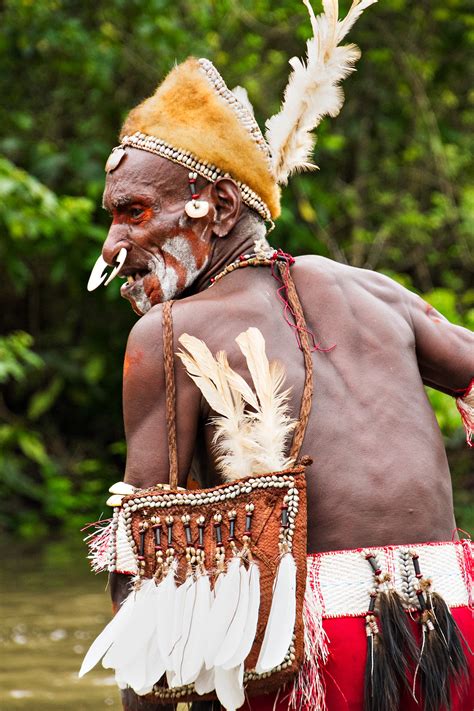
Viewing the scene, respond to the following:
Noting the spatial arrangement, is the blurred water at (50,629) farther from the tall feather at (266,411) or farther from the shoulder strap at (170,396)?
the tall feather at (266,411)

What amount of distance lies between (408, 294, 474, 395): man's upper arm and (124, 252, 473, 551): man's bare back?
0.06m

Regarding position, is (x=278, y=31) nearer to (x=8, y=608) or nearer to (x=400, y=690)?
(x=8, y=608)

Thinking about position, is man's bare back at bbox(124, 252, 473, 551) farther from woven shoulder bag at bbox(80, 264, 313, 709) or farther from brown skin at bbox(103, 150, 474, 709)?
woven shoulder bag at bbox(80, 264, 313, 709)

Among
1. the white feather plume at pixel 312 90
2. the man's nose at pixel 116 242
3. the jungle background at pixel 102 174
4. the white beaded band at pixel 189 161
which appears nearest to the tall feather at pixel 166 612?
the man's nose at pixel 116 242

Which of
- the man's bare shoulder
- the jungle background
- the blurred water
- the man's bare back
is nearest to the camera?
the man's bare back

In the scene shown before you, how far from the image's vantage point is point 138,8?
10.6 meters

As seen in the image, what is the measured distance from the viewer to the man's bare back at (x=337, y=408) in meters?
2.23

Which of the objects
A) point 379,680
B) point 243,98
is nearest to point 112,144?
point 243,98

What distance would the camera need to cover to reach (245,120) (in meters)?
2.68

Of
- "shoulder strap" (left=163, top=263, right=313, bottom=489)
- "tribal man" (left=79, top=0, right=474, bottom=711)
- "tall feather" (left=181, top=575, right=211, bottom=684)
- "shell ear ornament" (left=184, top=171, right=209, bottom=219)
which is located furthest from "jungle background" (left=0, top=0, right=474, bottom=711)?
"tall feather" (left=181, top=575, right=211, bottom=684)

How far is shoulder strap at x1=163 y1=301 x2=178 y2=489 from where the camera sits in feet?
7.33

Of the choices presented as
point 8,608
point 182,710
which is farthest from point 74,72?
point 182,710

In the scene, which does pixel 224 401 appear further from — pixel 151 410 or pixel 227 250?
pixel 227 250

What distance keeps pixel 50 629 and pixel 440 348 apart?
441cm
